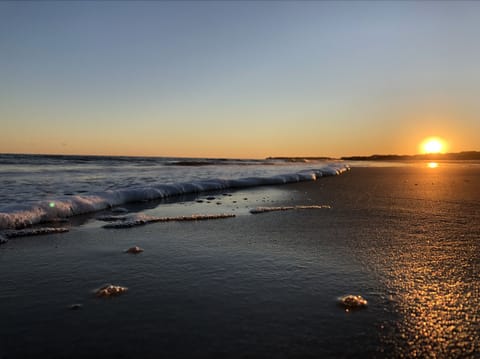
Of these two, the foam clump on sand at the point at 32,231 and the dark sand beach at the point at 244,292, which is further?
the foam clump on sand at the point at 32,231

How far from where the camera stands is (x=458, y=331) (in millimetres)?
2729

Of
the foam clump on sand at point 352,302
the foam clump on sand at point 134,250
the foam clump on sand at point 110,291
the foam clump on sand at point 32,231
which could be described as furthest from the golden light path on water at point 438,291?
the foam clump on sand at point 32,231

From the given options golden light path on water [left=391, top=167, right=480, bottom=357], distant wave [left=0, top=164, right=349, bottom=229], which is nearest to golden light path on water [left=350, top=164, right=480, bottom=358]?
golden light path on water [left=391, top=167, right=480, bottom=357]

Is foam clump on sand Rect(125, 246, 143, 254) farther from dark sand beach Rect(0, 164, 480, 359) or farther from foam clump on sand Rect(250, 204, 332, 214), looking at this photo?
foam clump on sand Rect(250, 204, 332, 214)

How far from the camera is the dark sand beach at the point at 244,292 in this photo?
2.61m

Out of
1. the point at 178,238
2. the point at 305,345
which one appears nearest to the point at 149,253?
the point at 178,238

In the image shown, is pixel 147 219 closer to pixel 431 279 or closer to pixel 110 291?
pixel 110 291

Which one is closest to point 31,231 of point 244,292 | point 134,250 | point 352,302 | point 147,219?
point 147,219

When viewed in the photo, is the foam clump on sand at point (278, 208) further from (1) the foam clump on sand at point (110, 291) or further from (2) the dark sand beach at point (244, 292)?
(1) the foam clump on sand at point (110, 291)

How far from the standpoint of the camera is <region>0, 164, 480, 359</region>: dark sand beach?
2609 mm

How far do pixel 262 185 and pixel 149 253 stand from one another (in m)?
11.7

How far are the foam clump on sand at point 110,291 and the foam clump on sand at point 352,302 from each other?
90.2 inches

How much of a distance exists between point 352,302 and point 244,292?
1.09 meters

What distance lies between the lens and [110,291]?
3.64 m
